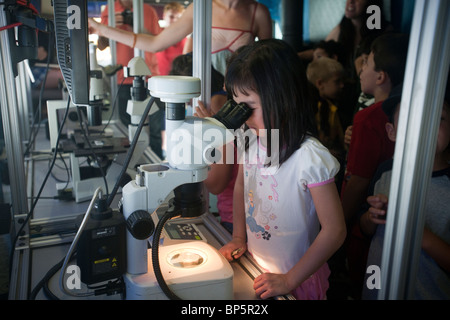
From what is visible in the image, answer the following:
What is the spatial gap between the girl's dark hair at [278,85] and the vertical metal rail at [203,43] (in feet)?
0.85

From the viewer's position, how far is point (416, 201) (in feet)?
1.83

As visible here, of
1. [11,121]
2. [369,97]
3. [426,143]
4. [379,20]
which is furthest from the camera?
[379,20]

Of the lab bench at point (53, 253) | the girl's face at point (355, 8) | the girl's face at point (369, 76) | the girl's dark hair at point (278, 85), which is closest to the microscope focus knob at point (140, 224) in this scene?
the lab bench at point (53, 253)

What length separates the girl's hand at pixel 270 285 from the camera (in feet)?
2.61

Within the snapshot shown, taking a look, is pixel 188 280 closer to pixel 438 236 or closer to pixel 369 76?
pixel 438 236

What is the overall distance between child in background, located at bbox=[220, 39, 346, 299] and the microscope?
0.18 m

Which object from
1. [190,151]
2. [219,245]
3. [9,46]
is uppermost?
[9,46]

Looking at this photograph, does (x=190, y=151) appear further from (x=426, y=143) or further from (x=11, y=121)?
(x=11, y=121)

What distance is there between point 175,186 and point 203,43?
0.62 m

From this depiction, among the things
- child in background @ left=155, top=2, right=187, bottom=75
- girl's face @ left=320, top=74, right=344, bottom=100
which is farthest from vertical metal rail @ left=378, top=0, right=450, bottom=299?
child in background @ left=155, top=2, right=187, bottom=75

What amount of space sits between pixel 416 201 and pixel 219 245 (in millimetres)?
605

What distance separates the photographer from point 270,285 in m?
0.80

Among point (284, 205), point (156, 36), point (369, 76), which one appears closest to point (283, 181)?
point (284, 205)
